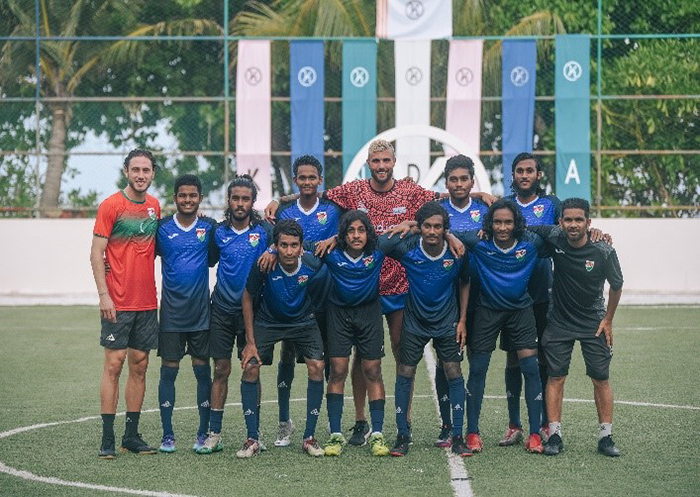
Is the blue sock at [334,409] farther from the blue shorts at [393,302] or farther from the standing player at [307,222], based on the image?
the blue shorts at [393,302]

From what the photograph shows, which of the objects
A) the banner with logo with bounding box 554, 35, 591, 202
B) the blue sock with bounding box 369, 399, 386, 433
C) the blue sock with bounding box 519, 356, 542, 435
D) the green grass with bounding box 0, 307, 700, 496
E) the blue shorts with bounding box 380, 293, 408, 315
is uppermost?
the banner with logo with bounding box 554, 35, 591, 202

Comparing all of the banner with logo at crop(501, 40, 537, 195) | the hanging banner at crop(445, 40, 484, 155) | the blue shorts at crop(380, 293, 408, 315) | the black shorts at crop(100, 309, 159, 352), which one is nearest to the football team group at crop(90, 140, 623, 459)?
the black shorts at crop(100, 309, 159, 352)

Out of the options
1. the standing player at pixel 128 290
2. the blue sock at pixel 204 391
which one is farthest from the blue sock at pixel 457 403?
the standing player at pixel 128 290

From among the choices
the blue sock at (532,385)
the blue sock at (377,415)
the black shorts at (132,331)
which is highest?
the black shorts at (132,331)

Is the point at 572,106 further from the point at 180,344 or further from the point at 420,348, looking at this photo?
the point at 180,344

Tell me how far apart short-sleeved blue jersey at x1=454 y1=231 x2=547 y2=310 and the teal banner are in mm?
12176

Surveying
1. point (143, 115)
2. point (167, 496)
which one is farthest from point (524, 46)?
point (167, 496)

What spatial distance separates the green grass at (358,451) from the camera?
7.40 m

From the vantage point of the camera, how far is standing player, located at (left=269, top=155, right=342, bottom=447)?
28.7 feet

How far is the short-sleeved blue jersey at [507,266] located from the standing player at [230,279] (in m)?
1.38

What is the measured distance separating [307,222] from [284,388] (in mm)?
1133

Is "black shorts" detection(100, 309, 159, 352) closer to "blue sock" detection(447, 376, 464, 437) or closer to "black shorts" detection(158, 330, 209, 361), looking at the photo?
"black shorts" detection(158, 330, 209, 361)

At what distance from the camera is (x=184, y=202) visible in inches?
335

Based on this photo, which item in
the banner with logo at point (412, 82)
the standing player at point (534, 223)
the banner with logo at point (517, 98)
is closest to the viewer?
the standing player at point (534, 223)
